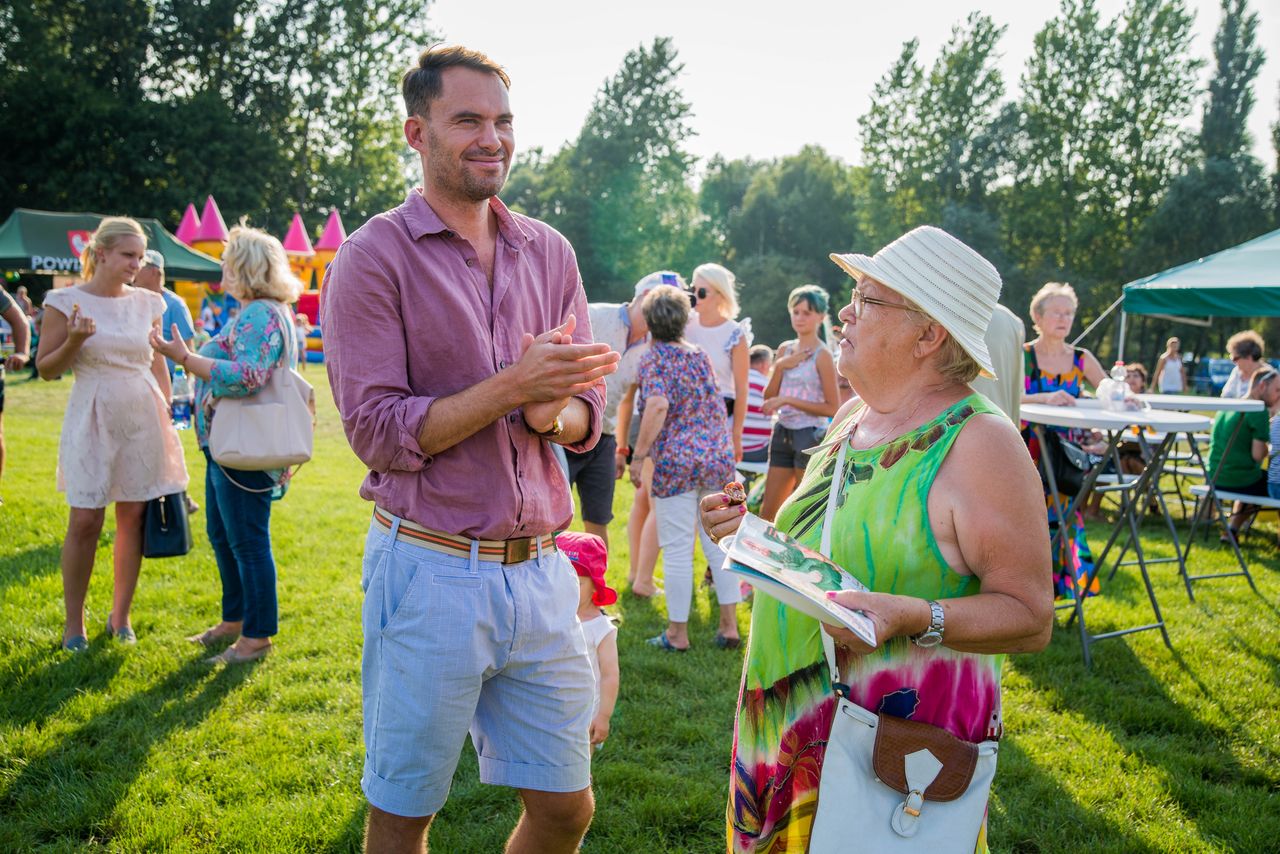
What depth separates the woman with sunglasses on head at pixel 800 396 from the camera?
6.12m

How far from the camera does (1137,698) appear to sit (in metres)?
4.47

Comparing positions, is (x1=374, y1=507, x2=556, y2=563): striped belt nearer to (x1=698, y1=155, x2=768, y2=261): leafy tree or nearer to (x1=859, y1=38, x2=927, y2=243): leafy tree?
(x1=859, y1=38, x2=927, y2=243): leafy tree

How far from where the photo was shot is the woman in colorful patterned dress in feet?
17.8

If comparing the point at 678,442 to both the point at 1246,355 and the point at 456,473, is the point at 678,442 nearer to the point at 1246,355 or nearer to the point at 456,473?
the point at 456,473

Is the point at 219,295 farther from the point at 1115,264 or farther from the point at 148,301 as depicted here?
the point at 1115,264

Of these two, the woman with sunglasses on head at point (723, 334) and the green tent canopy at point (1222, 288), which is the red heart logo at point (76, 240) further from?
the green tent canopy at point (1222, 288)

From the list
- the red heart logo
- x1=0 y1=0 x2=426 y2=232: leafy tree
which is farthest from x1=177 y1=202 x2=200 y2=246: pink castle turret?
x1=0 y1=0 x2=426 y2=232: leafy tree

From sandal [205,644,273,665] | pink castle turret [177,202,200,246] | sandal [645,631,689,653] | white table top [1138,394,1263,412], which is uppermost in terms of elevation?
pink castle turret [177,202,200,246]

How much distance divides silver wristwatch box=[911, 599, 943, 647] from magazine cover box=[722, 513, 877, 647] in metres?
0.14

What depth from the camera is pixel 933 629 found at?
163cm

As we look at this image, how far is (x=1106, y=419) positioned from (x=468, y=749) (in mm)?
3555

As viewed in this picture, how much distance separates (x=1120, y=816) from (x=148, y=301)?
17.5 ft

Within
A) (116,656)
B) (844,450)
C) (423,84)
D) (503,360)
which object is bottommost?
(116,656)

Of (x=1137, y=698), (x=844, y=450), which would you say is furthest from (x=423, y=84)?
(x=1137, y=698)
